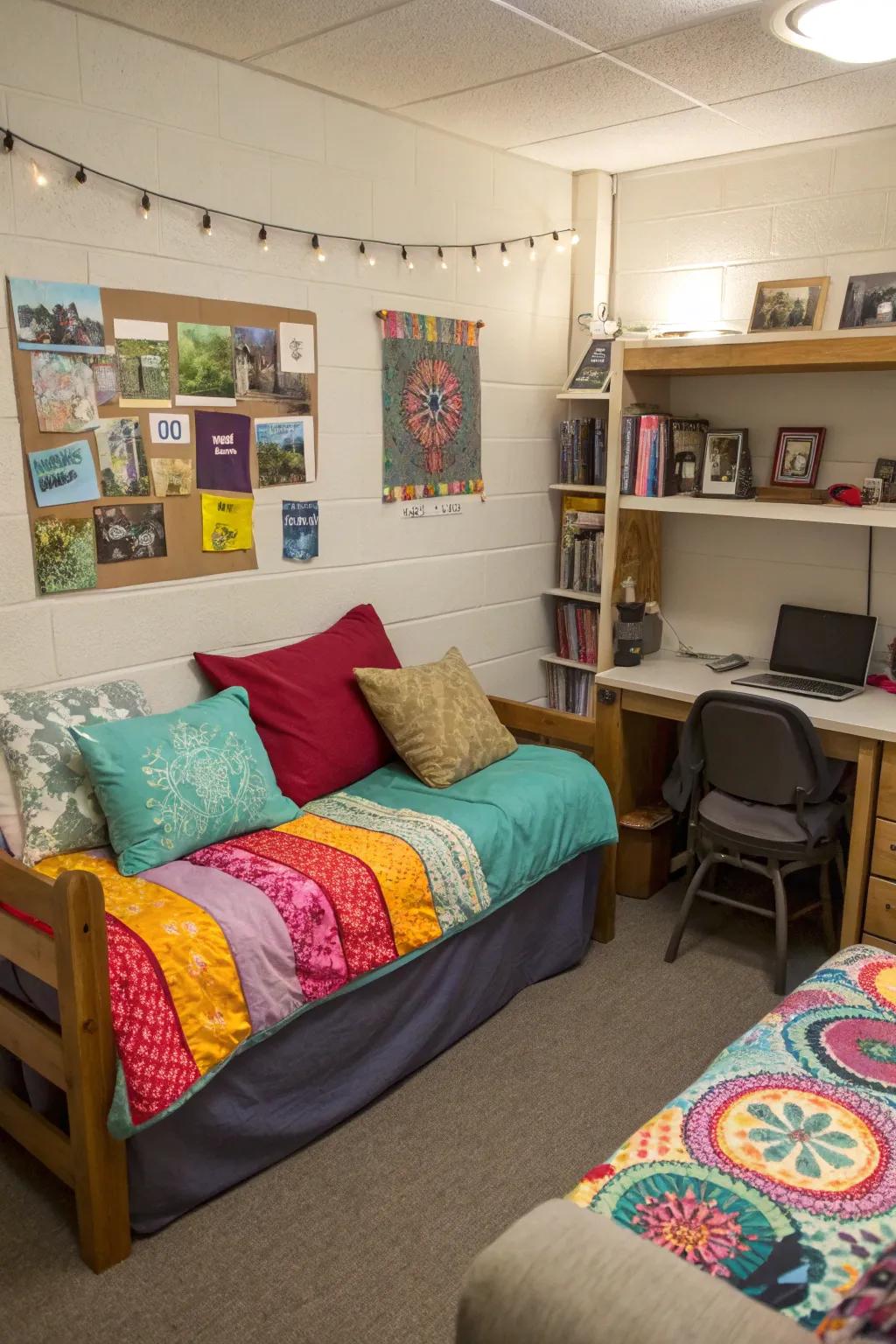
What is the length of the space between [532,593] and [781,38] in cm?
203

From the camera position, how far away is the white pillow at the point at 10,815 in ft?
7.97

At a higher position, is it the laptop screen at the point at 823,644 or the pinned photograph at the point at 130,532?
the pinned photograph at the point at 130,532

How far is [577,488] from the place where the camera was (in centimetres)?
392

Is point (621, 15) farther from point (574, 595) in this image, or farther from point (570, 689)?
point (570, 689)

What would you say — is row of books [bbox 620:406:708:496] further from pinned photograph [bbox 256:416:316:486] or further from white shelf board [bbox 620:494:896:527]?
pinned photograph [bbox 256:416:316:486]

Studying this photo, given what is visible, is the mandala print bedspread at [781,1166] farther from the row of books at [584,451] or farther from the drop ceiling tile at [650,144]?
the drop ceiling tile at [650,144]

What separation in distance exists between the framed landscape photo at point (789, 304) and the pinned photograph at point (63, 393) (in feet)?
6.69

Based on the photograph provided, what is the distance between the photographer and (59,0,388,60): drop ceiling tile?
2373 mm

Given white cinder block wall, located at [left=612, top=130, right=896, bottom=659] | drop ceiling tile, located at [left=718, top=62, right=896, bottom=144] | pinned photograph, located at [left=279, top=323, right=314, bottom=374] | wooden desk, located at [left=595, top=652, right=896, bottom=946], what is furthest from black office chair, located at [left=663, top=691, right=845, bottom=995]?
drop ceiling tile, located at [left=718, top=62, right=896, bottom=144]

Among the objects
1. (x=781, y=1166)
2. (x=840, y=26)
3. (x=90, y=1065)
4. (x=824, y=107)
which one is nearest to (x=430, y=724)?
(x=90, y=1065)

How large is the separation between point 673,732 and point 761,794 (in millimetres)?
841

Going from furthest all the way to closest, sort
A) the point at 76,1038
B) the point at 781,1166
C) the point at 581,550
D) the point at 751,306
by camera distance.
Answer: the point at 581,550, the point at 751,306, the point at 76,1038, the point at 781,1166

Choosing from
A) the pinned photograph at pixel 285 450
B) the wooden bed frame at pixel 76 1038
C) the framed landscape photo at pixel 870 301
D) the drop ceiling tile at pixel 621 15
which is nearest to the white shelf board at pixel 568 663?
the pinned photograph at pixel 285 450

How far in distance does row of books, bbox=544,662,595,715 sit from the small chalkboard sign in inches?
40.4
